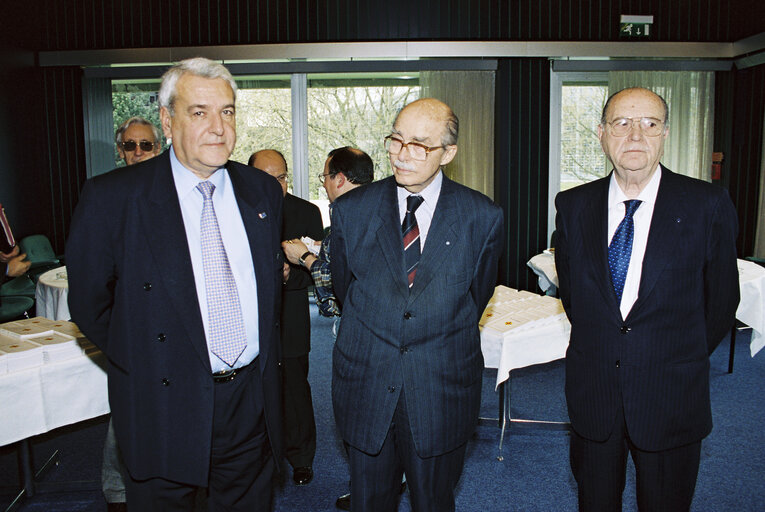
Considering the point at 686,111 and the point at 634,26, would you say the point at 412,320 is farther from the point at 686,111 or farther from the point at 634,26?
the point at 686,111

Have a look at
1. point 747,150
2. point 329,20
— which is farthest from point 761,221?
point 329,20

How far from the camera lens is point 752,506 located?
2979 millimetres

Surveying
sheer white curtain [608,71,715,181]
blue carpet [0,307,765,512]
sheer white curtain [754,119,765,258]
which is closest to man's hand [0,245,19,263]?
blue carpet [0,307,765,512]

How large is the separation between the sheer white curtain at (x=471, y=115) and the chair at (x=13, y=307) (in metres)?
4.85

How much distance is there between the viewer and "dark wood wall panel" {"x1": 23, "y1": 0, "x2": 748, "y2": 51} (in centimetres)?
717

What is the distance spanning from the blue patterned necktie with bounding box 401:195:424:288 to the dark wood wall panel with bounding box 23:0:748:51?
5.70 meters

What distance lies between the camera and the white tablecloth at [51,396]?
2.46 meters

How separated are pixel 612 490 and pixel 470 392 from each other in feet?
1.91

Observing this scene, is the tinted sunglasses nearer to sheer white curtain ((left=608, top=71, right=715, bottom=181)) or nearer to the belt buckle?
the belt buckle

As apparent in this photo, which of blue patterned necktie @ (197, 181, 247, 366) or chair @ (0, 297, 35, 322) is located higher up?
blue patterned necktie @ (197, 181, 247, 366)

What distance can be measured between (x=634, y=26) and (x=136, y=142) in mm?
6425

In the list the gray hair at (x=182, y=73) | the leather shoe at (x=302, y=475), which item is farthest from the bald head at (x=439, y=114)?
the leather shoe at (x=302, y=475)

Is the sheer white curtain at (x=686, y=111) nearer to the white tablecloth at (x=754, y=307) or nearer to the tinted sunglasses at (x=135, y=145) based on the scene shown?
the white tablecloth at (x=754, y=307)

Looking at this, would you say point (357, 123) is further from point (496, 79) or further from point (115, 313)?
point (115, 313)
